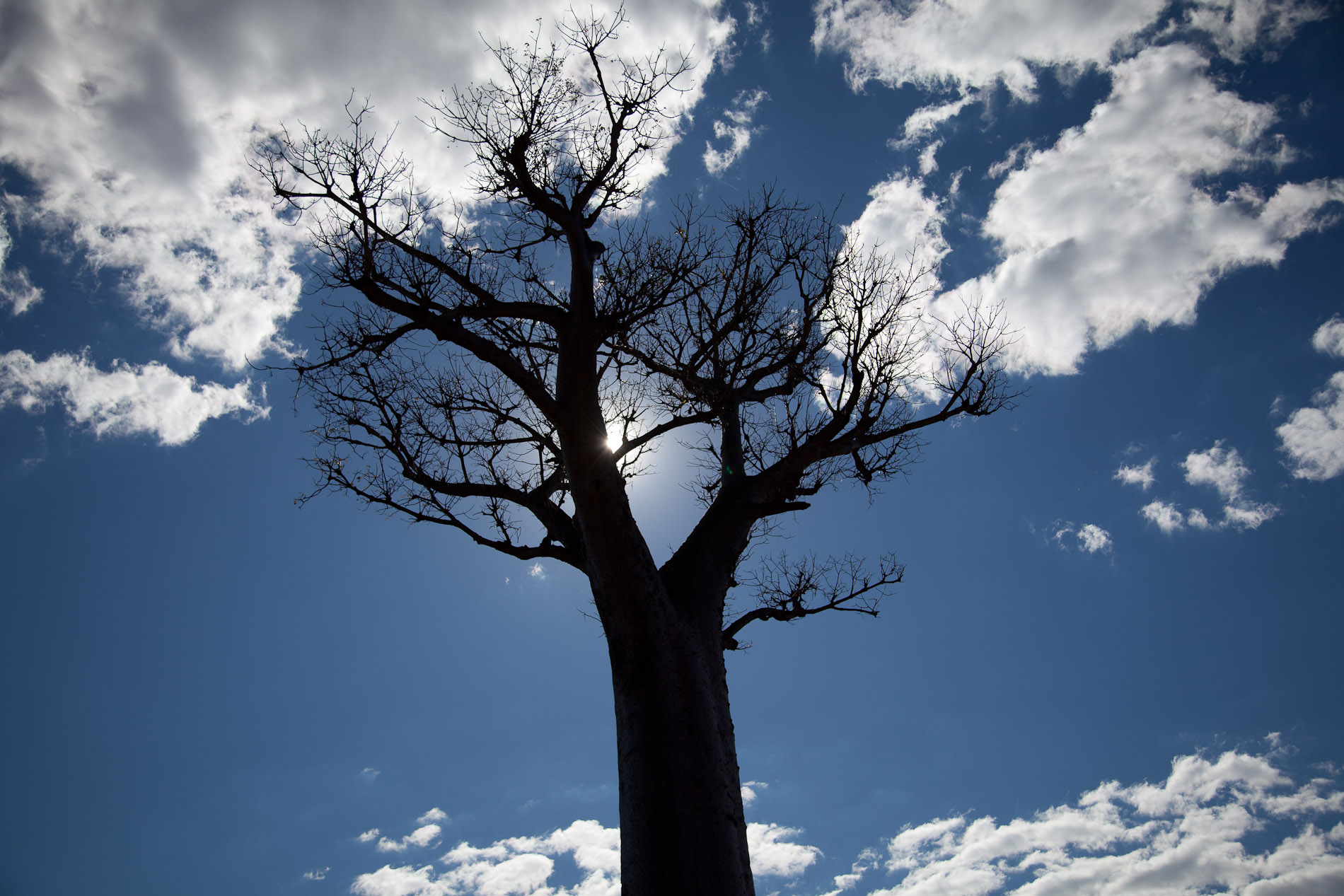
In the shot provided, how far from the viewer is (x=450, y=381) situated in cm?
499

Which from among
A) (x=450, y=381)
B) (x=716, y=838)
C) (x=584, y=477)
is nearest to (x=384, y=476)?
(x=450, y=381)

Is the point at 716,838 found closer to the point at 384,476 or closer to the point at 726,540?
the point at 726,540

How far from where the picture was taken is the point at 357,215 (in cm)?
411

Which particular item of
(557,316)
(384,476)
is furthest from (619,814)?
(384,476)

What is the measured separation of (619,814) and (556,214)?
3726 millimetres

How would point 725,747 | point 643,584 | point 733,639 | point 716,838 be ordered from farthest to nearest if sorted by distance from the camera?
point 733,639 < point 643,584 < point 725,747 < point 716,838

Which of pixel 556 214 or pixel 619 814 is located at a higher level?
pixel 556 214

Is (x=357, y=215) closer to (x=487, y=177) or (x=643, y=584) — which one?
(x=487, y=177)

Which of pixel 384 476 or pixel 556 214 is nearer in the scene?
pixel 556 214

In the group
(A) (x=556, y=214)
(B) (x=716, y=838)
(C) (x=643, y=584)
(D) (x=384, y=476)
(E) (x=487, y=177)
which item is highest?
(E) (x=487, y=177)

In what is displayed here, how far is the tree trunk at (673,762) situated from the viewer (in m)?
2.76

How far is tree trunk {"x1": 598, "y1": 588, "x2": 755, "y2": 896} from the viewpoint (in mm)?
2758

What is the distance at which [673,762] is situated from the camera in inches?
118

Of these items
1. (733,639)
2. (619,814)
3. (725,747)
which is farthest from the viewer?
(733,639)
